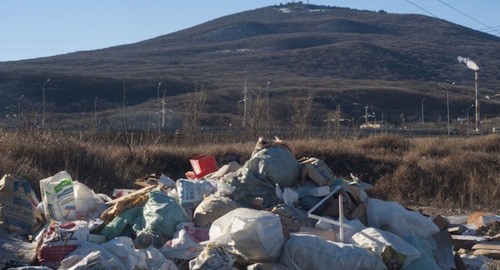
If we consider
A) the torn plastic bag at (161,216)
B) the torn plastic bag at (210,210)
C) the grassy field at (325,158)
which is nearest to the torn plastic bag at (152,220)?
the torn plastic bag at (161,216)

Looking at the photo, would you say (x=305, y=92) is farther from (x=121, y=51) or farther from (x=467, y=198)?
(x=121, y=51)

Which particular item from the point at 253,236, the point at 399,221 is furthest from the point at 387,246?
the point at 253,236

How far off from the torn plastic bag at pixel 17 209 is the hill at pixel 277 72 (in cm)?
784

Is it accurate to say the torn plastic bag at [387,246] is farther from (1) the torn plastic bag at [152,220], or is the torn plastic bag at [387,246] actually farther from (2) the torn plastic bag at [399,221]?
(1) the torn plastic bag at [152,220]

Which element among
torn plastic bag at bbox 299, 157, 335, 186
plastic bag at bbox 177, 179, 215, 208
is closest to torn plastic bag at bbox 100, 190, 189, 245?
plastic bag at bbox 177, 179, 215, 208

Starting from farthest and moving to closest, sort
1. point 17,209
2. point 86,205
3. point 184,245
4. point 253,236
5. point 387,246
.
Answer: point 86,205 < point 17,209 < point 387,246 < point 184,245 < point 253,236

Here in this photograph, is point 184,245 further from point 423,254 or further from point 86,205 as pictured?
point 423,254

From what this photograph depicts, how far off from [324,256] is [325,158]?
1320 cm

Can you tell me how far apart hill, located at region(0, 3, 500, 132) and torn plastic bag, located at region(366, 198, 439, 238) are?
29.0 feet

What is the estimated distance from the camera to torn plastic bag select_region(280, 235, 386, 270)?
6547 millimetres

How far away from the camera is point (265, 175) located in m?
8.12

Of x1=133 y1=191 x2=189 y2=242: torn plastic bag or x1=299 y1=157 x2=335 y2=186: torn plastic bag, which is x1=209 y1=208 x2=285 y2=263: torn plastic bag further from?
x1=299 y1=157 x2=335 y2=186: torn plastic bag

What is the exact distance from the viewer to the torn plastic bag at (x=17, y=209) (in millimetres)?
7164

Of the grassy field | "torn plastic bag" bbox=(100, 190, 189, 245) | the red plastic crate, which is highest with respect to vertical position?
the red plastic crate
